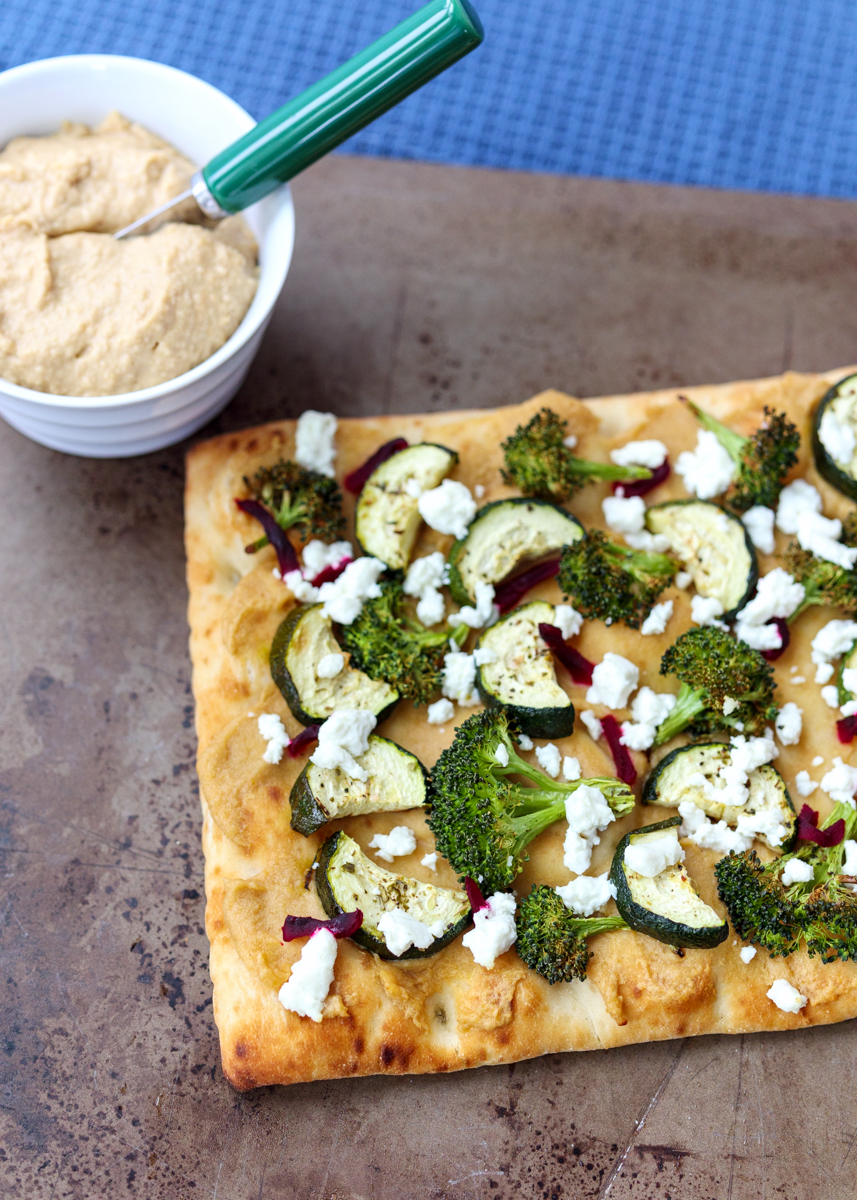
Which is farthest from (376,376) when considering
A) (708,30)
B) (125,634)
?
(708,30)

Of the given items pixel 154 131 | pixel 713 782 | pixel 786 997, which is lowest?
pixel 786 997

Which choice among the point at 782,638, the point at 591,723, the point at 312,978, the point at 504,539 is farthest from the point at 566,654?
the point at 312,978

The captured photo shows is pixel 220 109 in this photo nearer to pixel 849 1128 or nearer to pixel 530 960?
pixel 530 960

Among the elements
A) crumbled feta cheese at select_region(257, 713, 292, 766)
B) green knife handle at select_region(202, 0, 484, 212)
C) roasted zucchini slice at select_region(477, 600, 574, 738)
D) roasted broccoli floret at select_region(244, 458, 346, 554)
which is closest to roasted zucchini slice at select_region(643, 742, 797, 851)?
roasted zucchini slice at select_region(477, 600, 574, 738)

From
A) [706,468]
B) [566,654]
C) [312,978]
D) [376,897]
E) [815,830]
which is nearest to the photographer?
[312,978]

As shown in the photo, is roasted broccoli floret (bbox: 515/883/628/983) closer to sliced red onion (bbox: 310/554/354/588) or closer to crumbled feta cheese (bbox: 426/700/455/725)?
crumbled feta cheese (bbox: 426/700/455/725)

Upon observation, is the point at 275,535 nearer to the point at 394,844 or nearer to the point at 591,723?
the point at 394,844
